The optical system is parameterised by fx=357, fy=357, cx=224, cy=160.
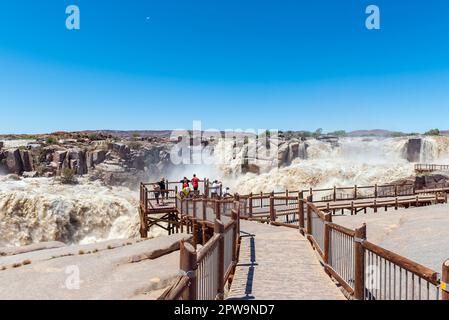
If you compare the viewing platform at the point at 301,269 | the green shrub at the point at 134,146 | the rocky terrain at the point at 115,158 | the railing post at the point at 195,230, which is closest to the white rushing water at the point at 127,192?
the rocky terrain at the point at 115,158

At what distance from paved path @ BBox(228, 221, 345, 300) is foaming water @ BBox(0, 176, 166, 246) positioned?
18.5 metres

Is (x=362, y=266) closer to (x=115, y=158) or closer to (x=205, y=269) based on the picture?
(x=205, y=269)

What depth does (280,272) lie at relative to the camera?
8.56 meters

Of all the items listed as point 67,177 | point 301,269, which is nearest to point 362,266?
point 301,269

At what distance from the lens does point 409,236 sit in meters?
14.0

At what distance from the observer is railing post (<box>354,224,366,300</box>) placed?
20.0 ft

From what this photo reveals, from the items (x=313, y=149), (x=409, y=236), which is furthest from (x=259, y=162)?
(x=409, y=236)

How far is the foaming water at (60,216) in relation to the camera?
2862cm

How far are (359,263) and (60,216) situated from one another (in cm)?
2925

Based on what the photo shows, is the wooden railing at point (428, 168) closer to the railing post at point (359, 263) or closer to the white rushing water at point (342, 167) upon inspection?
the white rushing water at point (342, 167)

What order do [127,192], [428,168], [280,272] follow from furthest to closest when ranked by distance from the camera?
1. [127,192]
2. [428,168]
3. [280,272]

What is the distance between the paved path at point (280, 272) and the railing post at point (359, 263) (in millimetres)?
804

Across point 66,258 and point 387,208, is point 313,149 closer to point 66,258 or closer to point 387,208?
point 387,208
